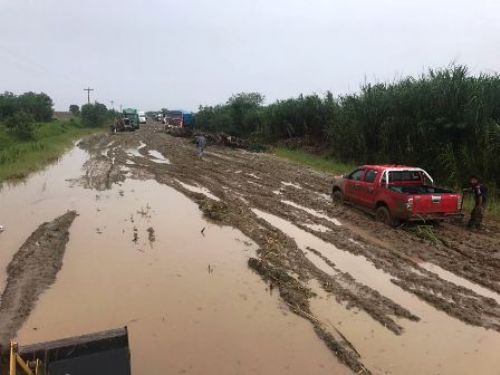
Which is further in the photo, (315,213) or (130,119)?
(130,119)

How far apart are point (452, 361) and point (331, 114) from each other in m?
26.6

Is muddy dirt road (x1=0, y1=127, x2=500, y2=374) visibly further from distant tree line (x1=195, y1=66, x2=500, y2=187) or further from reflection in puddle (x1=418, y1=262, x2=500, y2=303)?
distant tree line (x1=195, y1=66, x2=500, y2=187)

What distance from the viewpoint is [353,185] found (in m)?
13.6

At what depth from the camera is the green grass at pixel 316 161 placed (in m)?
23.1

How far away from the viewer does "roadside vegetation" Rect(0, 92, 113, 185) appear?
22.9 metres

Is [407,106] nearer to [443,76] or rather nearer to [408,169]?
[443,76]

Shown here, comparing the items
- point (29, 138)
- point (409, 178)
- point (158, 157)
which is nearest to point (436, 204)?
point (409, 178)

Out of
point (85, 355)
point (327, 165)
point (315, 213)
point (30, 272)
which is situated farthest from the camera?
point (327, 165)

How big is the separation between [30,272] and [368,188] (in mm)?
8539

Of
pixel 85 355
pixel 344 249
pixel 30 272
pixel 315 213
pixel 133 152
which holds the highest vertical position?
pixel 85 355

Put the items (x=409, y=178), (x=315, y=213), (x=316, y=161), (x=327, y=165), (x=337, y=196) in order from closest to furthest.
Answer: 1. (x=409, y=178)
2. (x=315, y=213)
3. (x=337, y=196)
4. (x=327, y=165)
5. (x=316, y=161)

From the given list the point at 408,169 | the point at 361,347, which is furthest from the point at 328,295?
the point at 408,169

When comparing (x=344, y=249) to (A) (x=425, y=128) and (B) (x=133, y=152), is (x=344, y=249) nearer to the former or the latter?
(A) (x=425, y=128)

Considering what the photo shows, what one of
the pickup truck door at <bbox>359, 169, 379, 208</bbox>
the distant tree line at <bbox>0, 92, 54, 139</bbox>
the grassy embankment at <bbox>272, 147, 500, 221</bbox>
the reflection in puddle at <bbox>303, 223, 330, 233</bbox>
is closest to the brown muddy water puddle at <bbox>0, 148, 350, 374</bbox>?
the reflection in puddle at <bbox>303, 223, 330, 233</bbox>
